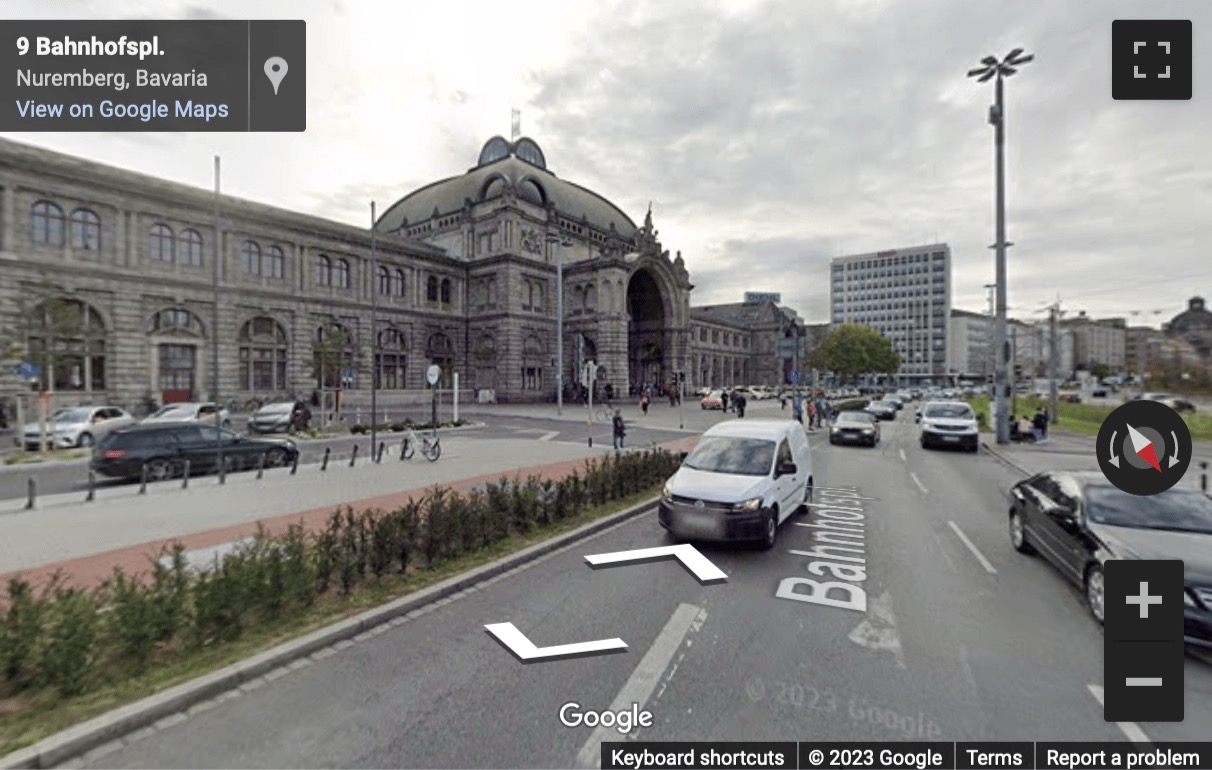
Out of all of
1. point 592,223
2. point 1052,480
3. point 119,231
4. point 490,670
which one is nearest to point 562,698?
point 490,670

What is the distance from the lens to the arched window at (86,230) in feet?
106

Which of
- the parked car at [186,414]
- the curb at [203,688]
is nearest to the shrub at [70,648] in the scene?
the curb at [203,688]

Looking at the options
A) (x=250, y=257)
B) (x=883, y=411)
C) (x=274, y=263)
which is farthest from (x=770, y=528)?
(x=274, y=263)

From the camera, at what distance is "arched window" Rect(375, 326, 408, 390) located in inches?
1885

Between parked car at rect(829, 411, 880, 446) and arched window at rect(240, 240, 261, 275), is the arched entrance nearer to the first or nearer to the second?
arched window at rect(240, 240, 261, 275)

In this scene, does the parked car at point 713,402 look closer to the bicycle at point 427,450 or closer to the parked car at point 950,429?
the parked car at point 950,429

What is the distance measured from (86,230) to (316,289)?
45.6ft

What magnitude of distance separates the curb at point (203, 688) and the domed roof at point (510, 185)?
54.3 metres

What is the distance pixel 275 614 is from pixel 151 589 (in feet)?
3.52

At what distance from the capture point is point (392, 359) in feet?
161

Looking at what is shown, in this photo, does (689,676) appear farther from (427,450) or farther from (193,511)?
(427,450)

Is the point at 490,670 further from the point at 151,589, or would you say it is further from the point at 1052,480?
the point at 1052,480

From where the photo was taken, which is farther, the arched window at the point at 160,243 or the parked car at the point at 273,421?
the arched window at the point at 160,243

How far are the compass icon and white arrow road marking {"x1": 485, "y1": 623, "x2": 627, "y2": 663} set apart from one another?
436 centimetres
